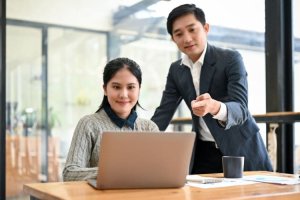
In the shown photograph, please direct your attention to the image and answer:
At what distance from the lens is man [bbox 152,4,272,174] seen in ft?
6.56

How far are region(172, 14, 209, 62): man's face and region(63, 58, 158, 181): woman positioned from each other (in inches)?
11.5

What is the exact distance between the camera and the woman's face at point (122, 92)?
5.96 feet

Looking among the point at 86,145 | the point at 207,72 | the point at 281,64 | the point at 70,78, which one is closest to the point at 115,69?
the point at 86,145

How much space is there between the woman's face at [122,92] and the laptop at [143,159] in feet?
1.70

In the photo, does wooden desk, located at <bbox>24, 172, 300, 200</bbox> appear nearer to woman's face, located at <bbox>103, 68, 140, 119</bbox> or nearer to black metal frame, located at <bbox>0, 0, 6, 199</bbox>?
woman's face, located at <bbox>103, 68, 140, 119</bbox>

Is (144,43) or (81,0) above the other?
(81,0)

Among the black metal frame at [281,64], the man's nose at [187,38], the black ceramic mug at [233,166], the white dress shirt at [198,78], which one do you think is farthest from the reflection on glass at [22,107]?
the black ceramic mug at [233,166]

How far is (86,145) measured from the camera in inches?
67.0

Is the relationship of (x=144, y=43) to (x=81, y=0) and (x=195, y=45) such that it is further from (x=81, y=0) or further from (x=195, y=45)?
(x=195, y=45)

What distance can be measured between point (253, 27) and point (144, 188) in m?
2.36

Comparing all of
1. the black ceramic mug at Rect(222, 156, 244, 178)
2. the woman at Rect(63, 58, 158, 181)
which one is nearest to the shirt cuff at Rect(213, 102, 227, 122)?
the black ceramic mug at Rect(222, 156, 244, 178)

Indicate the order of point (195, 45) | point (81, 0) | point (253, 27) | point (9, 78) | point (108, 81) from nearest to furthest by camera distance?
point (108, 81)
point (195, 45)
point (253, 27)
point (9, 78)
point (81, 0)

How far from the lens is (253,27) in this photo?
11.1 ft

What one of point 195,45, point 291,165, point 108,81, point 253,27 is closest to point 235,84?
point 195,45
